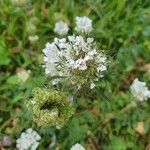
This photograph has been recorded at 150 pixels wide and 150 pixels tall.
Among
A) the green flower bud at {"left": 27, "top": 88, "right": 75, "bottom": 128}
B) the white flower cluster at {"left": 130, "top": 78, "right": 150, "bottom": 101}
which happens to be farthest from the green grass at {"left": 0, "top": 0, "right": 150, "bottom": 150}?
the green flower bud at {"left": 27, "top": 88, "right": 75, "bottom": 128}

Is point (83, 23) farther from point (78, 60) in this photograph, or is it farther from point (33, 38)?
point (78, 60)

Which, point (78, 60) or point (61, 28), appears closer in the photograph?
point (78, 60)

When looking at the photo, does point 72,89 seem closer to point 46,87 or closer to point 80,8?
point 46,87

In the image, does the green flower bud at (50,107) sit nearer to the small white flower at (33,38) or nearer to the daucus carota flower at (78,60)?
the daucus carota flower at (78,60)

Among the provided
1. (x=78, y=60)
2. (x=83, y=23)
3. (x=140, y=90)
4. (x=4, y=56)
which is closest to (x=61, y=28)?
(x=83, y=23)

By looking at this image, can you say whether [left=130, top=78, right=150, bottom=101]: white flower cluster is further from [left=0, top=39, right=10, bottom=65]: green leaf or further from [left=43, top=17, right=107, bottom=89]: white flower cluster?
[left=0, top=39, right=10, bottom=65]: green leaf
